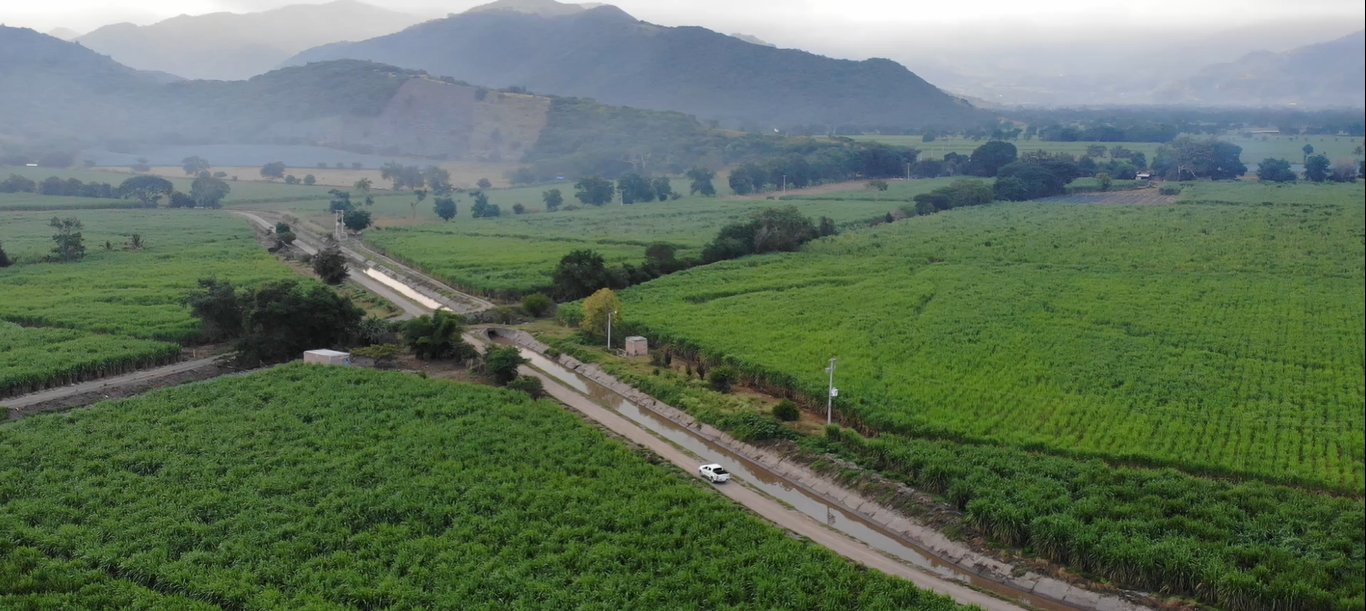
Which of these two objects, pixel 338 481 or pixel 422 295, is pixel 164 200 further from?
pixel 338 481

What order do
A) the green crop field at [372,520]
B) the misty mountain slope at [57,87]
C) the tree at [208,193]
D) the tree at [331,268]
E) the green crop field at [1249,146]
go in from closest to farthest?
1. the green crop field at [372,520]
2. the tree at [331,268]
3. the green crop field at [1249,146]
4. the tree at [208,193]
5. the misty mountain slope at [57,87]

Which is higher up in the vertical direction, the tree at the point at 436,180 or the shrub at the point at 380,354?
the tree at the point at 436,180

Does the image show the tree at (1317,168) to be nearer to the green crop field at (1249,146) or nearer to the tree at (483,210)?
the green crop field at (1249,146)

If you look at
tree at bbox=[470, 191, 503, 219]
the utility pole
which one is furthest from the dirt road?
tree at bbox=[470, 191, 503, 219]

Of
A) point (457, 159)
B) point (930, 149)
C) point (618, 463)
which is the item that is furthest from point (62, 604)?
point (457, 159)

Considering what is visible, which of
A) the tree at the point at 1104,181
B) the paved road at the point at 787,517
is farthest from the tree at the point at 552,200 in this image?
the paved road at the point at 787,517

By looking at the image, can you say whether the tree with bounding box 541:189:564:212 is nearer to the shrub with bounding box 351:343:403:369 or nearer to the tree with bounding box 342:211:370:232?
the tree with bounding box 342:211:370:232

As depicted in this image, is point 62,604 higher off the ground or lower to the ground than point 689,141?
lower
